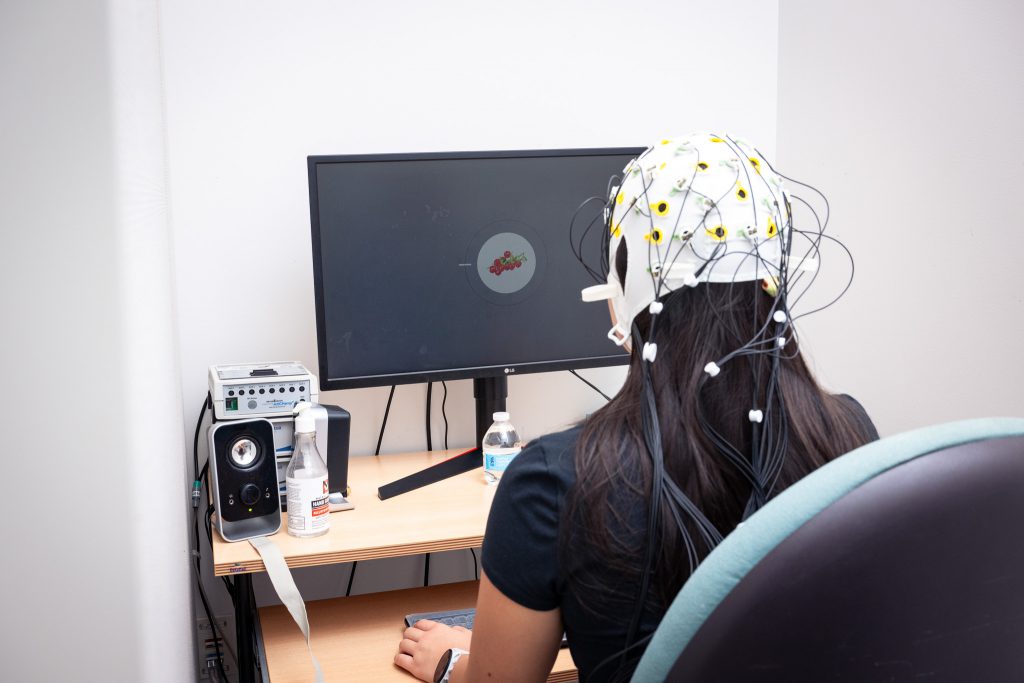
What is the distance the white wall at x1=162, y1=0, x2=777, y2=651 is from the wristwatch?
0.82m

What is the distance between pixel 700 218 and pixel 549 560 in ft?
1.21

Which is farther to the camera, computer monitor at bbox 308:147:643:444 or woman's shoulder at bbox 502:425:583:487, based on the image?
computer monitor at bbox 308:147:643:444

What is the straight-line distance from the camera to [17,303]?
41 cm

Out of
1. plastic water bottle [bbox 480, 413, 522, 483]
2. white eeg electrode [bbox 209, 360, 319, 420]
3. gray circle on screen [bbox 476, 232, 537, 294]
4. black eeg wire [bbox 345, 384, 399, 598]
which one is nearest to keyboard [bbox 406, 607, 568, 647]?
plastic water bottle [bbox 480, 413, 522, 483]

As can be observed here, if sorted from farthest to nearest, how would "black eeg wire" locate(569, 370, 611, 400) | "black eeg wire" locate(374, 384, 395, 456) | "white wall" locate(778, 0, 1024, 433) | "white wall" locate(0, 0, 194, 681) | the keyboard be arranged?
"black eeg wire" locate(569, 370, 611, 400) < "black eeg wire" locate(374, 384, 395, 456) < "white wall" locate(778, 0, 1024, 433) < the keyboard < "white wall" locate(0, 0, 194, 681)

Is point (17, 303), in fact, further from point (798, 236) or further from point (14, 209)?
point (798, 236)

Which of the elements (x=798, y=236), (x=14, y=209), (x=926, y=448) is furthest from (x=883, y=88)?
(x=14, y=209)

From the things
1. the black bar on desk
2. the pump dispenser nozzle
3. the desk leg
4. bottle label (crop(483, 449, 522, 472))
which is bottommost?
the desk leg

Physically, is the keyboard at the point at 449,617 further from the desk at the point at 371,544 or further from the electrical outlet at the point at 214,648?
the electrical outlet at the point at 214,648

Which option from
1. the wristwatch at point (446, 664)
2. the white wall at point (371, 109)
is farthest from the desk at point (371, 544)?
the white wall at point (371, 109)

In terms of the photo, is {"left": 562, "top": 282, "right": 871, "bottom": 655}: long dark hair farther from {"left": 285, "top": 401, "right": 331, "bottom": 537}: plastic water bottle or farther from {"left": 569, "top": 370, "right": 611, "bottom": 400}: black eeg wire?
{"left": 569, "top": 370, "right": 611, "bottom": 400}: black eeg wire

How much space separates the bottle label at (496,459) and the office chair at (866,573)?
3.53 feet

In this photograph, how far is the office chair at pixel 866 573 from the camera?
1.57 feet

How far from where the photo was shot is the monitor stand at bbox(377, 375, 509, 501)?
1.55m
